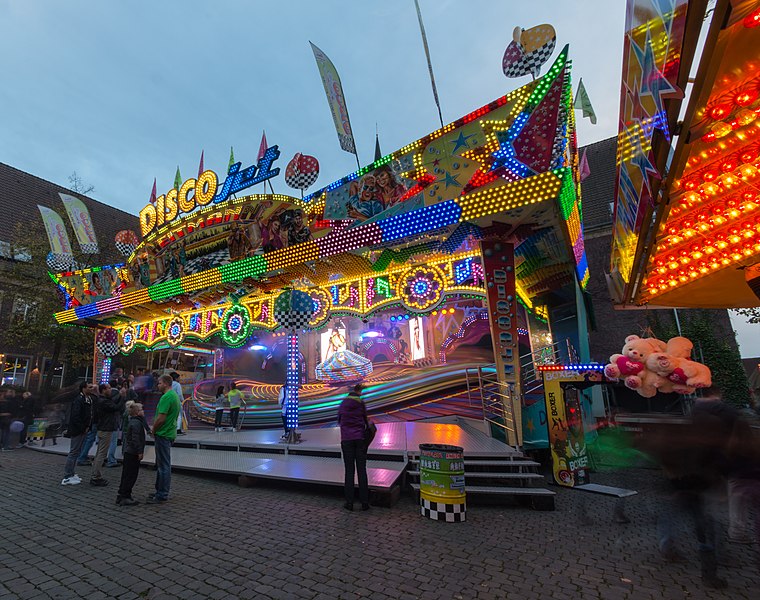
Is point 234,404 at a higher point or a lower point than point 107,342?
lower

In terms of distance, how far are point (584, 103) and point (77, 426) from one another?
49.0ft

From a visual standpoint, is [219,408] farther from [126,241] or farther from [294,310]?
[126,241]

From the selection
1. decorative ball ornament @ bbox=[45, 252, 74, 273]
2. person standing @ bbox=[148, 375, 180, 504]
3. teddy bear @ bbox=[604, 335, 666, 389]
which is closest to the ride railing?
teddy bear @ bbox=[604, 335, 666, 389]

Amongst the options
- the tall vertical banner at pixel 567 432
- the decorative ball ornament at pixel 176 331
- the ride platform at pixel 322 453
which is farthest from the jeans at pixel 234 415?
the tall vertical banner at pixel 567 432

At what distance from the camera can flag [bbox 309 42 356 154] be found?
31.0ft

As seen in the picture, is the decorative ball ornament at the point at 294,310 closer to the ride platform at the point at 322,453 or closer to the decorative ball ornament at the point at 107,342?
the ride platform at the point at 322,453

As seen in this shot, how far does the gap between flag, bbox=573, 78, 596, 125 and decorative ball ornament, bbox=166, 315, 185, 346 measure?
14361mm

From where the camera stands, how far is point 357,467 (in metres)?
5.48

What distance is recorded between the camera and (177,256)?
1199cm

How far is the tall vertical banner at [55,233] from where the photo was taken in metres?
13.7

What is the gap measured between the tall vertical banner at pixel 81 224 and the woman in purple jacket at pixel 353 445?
571 inches

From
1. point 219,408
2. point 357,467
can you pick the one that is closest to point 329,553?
point 357,467

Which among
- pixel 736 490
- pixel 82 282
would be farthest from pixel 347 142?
pixel 82 282

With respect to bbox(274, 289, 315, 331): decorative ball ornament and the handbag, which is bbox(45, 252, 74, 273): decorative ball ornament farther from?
the handbag
